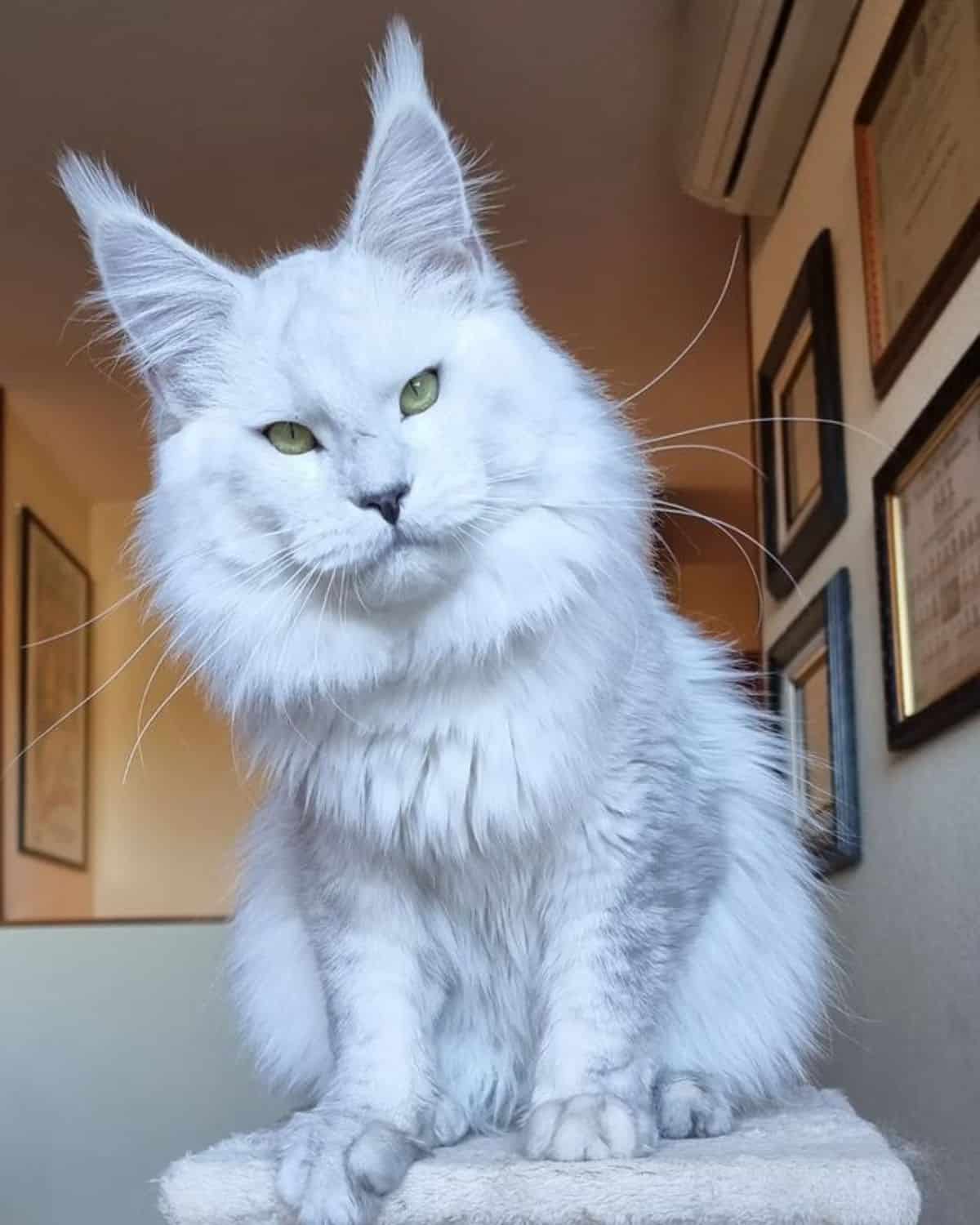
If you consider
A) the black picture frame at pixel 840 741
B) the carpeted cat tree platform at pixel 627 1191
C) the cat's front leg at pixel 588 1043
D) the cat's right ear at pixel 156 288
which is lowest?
the carpeted cat tree platform at pixel 627 1191

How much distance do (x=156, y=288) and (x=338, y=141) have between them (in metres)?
1.58

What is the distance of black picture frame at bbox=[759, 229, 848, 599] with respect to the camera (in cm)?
179

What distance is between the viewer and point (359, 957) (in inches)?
37.5

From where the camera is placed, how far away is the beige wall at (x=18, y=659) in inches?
129

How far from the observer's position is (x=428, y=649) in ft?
2.88

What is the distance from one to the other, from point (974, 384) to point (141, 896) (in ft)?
11.2

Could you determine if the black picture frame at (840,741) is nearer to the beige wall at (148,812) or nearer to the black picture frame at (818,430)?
the black picture frame at (818,430)

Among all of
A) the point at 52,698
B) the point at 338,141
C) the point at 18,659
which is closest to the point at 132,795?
the point at 52,698

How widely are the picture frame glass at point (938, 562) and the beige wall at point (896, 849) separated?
65 millimetres

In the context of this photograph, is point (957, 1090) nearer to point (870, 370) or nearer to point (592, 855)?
point (592, 855)

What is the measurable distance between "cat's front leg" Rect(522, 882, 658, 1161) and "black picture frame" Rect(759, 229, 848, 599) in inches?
29.8

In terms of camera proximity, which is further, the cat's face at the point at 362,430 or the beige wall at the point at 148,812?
the beige wall at the point at 148,812

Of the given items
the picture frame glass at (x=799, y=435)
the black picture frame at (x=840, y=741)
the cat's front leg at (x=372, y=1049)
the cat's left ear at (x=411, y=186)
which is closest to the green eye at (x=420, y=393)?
the cat's left ear at (x=411, y=186)

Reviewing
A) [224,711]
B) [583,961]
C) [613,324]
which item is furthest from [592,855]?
[613,324]
